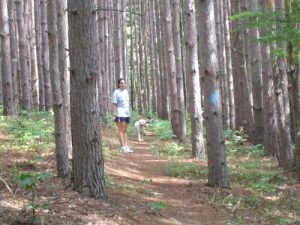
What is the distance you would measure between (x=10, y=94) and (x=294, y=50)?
30.4 ft

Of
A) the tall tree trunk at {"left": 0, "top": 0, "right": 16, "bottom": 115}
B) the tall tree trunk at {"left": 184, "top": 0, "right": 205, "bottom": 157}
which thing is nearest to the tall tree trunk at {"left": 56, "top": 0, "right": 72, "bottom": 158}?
the tall tree trunk at {"left": 184, "top": 0, "right": 205, "bottom": 157}

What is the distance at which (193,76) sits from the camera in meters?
11.4

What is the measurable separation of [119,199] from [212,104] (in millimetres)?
2792

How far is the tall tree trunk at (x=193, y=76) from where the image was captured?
36.4 feet

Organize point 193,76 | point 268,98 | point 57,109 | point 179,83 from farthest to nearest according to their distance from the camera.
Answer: point 179,83
point 268,98
point 193,76
point 57,109

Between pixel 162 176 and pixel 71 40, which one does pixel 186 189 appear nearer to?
pixel 162 176

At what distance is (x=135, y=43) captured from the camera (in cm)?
4078

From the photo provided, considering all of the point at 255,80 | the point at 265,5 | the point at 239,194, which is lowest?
the point at 239,194

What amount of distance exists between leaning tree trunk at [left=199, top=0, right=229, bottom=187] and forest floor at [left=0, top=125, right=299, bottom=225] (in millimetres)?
334

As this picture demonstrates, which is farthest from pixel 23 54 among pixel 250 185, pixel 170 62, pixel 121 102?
pixel 250 185

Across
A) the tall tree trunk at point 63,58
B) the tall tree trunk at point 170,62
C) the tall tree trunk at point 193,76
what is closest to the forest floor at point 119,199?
the tall tree trunk at point 193,76

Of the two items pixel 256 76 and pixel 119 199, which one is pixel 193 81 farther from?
pixel 119 199

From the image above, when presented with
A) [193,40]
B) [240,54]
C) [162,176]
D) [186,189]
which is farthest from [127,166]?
[240,54]

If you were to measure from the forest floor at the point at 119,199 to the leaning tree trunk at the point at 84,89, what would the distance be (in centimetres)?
45
